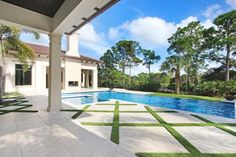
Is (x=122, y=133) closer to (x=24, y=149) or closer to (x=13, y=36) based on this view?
(x=24, y=149)

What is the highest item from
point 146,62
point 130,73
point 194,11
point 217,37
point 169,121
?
point 194,11

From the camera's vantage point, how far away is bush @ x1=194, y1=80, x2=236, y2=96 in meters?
15.1

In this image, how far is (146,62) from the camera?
87.1 ft

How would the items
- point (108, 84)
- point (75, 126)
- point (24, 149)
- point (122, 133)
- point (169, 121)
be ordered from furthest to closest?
point (108, 84), point (169, 121), point (75, 126), point (122, 133), point (24, 149)

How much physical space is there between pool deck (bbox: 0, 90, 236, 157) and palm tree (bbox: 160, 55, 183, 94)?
43.3 ft

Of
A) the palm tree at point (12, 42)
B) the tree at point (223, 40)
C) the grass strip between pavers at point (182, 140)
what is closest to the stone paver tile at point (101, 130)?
the grass strip between pavers at point (182, 140)

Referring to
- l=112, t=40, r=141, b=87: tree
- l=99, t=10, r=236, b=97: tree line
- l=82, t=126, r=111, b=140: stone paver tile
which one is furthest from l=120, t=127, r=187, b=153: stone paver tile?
l=112, t=40, r=141, b=87: tree

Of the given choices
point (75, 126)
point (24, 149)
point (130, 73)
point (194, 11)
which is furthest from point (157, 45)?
point (24, 149)

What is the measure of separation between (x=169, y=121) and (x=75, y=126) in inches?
131

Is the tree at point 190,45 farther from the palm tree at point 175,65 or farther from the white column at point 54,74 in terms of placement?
the white column at point 54,74

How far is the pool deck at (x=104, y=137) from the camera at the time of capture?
11.4 ft

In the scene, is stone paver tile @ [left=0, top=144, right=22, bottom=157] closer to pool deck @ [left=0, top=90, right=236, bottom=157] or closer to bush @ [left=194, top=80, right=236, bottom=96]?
pool deck @ [left=0, top=90, right=236, bottom=157]

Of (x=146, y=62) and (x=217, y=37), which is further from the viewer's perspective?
(x=146, y=62)

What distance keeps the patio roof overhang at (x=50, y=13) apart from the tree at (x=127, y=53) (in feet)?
63.0
